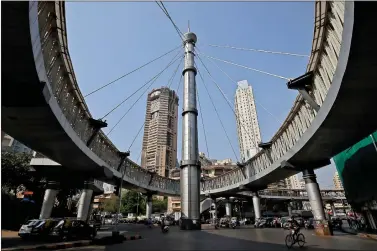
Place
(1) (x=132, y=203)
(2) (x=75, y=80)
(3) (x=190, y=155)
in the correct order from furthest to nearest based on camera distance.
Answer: (1) (x=132, y=203) → (3) (x=190, y=155) → (2) (x=75, y=80)

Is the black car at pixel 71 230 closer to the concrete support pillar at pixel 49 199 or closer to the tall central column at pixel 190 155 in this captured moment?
the concrete support pillar at pixel 49 199

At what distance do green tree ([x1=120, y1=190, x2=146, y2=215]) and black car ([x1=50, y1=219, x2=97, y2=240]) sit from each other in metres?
73.1

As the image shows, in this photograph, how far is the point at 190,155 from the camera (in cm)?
3438

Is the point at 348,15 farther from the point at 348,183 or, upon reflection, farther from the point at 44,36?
the point at 348,183

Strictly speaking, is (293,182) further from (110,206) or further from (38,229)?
(38,229)

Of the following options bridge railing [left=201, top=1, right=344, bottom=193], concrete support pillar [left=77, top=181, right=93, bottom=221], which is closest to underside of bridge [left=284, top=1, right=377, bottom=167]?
bridge railing [left=201, top=1, right=344, bottom=193]

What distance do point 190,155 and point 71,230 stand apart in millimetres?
17681

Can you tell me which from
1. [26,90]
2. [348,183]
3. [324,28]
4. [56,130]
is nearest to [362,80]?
[324,28]

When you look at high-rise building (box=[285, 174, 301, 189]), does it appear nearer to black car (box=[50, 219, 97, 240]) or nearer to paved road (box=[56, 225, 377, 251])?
paved road (box=[56, 225, 377, 251])

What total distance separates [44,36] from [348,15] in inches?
527

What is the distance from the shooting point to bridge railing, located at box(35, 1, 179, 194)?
12538 millimetres

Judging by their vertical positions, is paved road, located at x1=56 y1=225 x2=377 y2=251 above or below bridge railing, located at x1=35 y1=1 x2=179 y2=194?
below

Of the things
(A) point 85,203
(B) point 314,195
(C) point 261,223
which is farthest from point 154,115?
(B) point 314,195

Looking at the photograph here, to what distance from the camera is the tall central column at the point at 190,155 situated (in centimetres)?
3191
